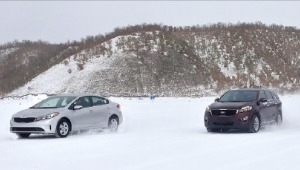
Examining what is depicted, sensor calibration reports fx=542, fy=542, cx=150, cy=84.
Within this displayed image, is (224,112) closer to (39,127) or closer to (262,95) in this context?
(262,95)

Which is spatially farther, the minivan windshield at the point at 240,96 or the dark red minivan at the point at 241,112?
the minivan windshield at the point at 240,96

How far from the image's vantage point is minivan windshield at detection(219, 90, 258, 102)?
18.8 meters

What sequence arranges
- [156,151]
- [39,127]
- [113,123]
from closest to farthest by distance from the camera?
[156,151] → [39,127] → [113,123]

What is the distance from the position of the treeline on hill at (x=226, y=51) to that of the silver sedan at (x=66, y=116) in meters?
49.9

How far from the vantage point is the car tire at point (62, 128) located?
16.6 meters

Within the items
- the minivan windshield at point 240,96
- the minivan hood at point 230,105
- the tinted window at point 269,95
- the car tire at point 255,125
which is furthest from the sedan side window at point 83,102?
the tinted window at point 269,95

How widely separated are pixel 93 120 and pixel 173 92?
4831 centimetres

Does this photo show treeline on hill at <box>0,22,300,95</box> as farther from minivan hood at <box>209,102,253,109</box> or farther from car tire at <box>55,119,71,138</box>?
car tire at <box>55,119,71,138</box>

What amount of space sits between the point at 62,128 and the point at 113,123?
2718mm

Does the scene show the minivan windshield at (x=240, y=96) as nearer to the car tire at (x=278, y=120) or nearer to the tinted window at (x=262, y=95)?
the tinted window at (x=262, y=95)

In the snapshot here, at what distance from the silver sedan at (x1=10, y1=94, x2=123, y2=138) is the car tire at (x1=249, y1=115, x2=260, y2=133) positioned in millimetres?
4847

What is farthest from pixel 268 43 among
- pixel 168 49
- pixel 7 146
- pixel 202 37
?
pixel 7 146

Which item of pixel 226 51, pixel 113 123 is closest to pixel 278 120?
pixel 113 123

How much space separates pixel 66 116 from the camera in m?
17.0
